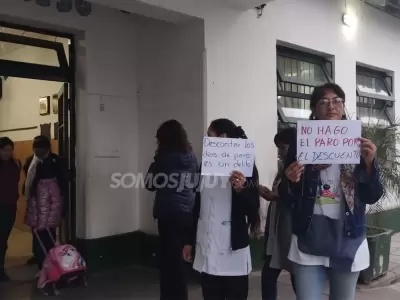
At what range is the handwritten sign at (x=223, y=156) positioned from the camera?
3.14 m

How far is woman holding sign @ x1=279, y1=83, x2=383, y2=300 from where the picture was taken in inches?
102

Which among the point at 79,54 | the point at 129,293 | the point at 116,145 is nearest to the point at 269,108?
the point at 116,145

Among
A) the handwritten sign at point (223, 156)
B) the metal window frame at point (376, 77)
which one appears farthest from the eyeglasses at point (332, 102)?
the metal window frame at point (376, 77)

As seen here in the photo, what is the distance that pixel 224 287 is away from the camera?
3.36m

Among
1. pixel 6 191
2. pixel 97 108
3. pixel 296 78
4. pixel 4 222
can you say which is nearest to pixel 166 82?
pixel 97 108

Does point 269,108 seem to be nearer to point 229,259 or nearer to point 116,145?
point 116,145

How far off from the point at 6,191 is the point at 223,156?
3493mm

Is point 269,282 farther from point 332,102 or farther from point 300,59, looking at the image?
point 300,59

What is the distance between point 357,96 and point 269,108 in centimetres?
292

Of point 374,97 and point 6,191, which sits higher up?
point 374,97

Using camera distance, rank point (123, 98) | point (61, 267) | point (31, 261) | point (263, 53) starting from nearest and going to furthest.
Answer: point (61, 267) → point (123, 98) → point (263, 53) → point (31, 261)

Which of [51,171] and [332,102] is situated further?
[51,171]

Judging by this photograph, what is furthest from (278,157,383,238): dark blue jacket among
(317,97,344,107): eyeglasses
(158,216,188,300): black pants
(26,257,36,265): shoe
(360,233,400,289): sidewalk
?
(26,257,36,265): shoe

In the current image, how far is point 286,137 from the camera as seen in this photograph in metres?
3.93
